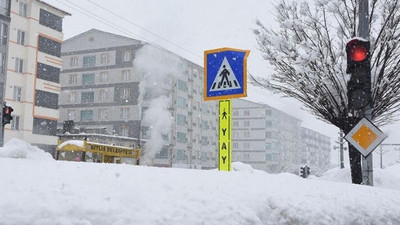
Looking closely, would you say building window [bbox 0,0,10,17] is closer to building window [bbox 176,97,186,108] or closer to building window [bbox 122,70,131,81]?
building window [bbox 122,70,131,81]

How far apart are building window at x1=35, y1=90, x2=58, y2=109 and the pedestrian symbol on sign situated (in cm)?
3437

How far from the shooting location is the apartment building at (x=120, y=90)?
5097 cm

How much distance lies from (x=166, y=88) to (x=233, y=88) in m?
47.7

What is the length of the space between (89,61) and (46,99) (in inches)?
619

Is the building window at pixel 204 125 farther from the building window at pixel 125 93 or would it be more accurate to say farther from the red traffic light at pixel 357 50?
the red traffic light at pixel 357 50

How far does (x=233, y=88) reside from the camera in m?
6.48

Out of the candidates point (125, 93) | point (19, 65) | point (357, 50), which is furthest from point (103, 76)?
point (357, 50)

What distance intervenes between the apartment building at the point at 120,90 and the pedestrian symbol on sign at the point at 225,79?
140 feet

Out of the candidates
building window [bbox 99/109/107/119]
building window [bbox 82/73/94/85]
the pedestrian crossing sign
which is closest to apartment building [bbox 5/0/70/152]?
building window [bbox 99/109/107/119]

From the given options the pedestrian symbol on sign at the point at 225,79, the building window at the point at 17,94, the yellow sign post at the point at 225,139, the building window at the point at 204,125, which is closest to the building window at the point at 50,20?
the building window at the point at 17,94

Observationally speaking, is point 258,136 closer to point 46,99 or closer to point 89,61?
point 89,61

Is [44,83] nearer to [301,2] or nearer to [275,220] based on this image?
[301,2]

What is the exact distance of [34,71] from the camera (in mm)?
37719

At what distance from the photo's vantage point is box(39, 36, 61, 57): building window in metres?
38.5
